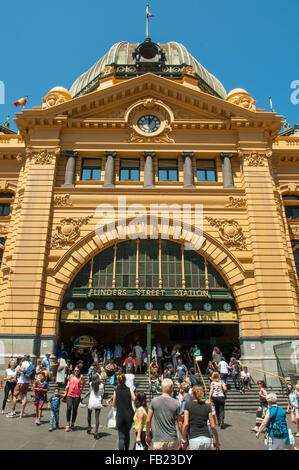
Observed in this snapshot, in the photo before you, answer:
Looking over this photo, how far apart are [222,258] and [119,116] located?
1495 cm

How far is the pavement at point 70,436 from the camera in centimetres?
981

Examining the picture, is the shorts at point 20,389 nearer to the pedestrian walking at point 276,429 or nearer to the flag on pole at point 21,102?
the pedestrian walking at point 276,429

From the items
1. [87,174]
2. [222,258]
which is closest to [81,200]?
[87,174]

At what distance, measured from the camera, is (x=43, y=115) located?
27.9 m

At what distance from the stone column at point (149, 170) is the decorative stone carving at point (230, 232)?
17.5 feet

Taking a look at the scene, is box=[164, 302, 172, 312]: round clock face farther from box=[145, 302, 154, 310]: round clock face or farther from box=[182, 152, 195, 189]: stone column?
box=[182, 152, 195, 189]: stone column

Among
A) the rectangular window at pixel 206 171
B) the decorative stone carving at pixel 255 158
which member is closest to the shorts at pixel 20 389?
the rectangular window at pixel 206 171

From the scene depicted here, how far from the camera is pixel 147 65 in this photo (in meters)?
37.9

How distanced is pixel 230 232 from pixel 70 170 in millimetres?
13438

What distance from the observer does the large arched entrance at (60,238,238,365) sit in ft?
77.8

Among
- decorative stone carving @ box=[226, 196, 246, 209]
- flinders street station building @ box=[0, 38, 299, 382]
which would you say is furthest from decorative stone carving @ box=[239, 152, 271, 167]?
decorative stone carving @ box=[226, 196, 246, 209]

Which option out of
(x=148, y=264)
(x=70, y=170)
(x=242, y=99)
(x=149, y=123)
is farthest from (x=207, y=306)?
(x=242, y=99)

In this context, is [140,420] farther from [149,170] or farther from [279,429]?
[149,170]

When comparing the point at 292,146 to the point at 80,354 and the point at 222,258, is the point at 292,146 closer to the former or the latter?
the point at 222,258
